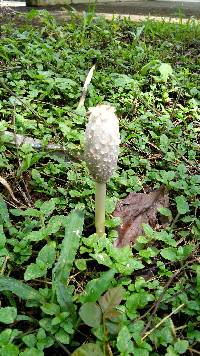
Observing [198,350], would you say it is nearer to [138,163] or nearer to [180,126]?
[138,163]

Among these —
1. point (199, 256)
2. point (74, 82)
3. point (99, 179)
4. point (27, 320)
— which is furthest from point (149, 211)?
point (74, 82)

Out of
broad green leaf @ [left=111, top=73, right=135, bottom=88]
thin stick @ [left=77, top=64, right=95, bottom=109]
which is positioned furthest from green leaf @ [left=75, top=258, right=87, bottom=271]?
broad green leaf @ [left=111, top=73, right=135, bottom=88]

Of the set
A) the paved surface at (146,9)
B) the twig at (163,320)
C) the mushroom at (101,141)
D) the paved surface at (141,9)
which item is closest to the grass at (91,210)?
the twig at (163,320)

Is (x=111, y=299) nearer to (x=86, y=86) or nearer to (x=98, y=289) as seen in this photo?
(x=98, y=289)

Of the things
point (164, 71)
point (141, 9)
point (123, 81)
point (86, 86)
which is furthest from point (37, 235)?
point (141, 9)

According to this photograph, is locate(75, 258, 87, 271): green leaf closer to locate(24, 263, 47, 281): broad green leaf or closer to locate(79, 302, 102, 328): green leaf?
locate(24, 263, 47, 281): broad green leaf

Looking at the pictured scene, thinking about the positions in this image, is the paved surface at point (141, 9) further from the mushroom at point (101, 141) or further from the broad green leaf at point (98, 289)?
the broad green leaf at point (98, 289)

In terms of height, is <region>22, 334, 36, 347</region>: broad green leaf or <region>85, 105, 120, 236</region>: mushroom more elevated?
<region>85, 105, 120, 236</region>: mushroom
